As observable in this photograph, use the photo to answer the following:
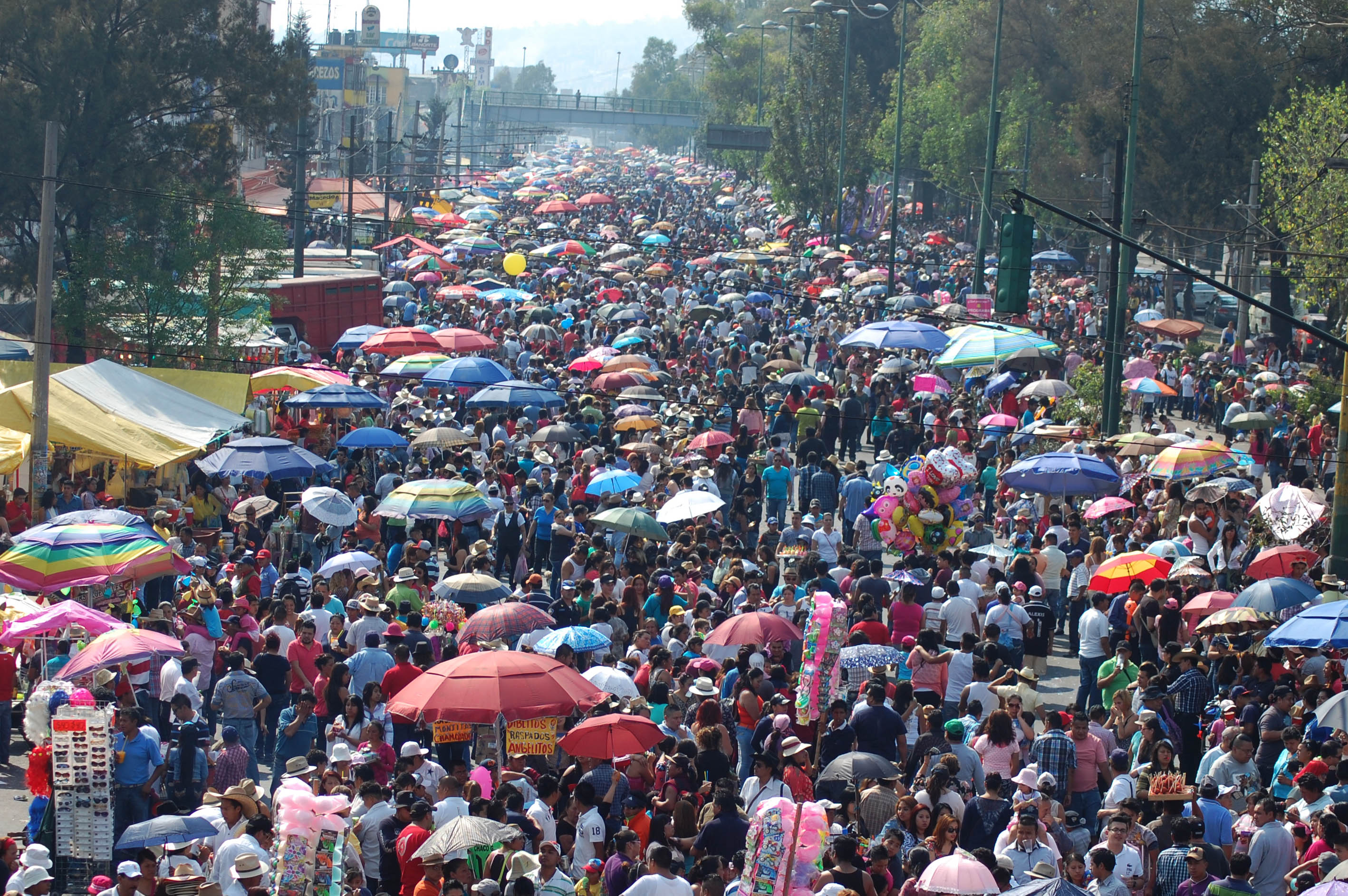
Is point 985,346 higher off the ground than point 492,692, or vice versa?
point 985,346

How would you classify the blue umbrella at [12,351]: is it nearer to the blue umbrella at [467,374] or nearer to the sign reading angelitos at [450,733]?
the blue umbrella at [467,374]

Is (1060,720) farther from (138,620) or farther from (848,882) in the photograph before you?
(138,620)

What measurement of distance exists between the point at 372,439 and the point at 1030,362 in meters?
10.9

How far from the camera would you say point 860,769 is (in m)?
10.4

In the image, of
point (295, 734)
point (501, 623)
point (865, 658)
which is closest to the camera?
point (295, 734)

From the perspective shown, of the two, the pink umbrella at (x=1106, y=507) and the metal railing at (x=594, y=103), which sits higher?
the metal railing at (x=594, y=103)

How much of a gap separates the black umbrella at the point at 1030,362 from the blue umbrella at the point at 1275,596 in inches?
408

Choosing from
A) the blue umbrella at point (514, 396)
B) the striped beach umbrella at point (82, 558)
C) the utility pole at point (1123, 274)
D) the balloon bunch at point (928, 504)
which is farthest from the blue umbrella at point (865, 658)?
the utility pole at point (1123, 274)

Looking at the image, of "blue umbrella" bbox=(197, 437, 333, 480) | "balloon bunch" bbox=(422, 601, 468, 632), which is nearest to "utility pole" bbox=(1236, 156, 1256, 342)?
"blue umbrella" bbox=(197, 437, 333, 480)

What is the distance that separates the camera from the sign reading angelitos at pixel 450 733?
11570 mm

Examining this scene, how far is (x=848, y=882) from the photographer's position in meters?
8.65

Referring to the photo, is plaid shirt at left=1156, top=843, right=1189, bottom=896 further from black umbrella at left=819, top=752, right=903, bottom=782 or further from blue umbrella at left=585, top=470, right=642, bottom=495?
blue umbrella at left=585, top=470, right=642, bottom=495

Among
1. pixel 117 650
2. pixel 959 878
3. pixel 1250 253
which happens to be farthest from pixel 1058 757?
pixel 1250 253

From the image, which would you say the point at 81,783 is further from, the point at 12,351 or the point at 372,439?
the point at 12,351
